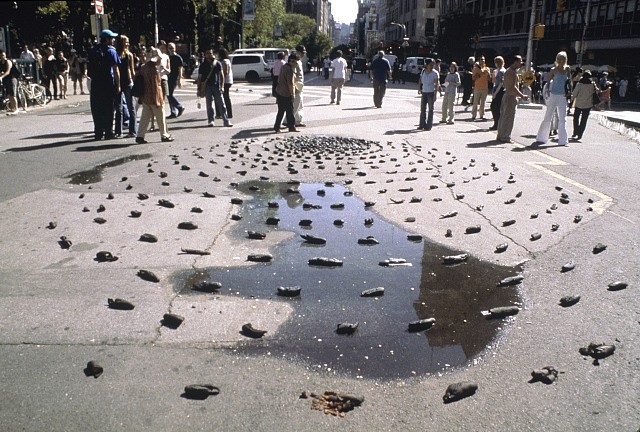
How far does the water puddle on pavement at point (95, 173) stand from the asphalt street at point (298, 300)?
0.06 meters

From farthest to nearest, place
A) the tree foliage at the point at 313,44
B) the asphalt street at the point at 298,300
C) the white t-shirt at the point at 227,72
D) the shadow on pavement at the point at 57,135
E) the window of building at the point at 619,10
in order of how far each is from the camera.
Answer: the tree foliage at the point at 313,44 → the window of building at the point at 619,10 → the white t-shirt at the point at 227,72 → the shadow on pavement at the point at 57,135 → the asphalt street at the point at 298,300

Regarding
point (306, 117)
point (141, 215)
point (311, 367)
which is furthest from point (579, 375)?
point (306, 117)

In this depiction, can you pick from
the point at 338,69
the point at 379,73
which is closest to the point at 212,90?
the point at 379,73

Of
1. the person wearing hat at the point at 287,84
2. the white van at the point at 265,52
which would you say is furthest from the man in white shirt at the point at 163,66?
the white van at the point at 265,52

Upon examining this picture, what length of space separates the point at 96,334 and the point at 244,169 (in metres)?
6.03

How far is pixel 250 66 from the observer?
42375mm

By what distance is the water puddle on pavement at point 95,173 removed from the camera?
8406 mm

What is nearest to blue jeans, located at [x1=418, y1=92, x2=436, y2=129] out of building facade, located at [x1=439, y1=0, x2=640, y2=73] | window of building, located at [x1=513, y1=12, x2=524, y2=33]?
building facade, located at [x1=439, y1=0, x2=640, y2=73]

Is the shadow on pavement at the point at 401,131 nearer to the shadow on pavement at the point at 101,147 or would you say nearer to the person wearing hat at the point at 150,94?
the person wearing hat at the point at 150,94

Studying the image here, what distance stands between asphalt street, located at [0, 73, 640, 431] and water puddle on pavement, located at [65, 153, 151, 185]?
2.4 inches

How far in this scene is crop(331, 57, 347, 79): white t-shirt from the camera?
21047 mm

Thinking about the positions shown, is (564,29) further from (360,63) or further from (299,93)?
(299,93)

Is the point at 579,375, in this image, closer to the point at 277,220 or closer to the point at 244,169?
the point at 277,220

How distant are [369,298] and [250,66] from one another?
4010 centimetres
